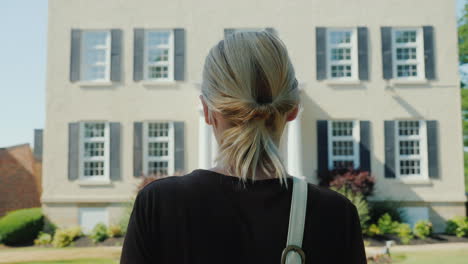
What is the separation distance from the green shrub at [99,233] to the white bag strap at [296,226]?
13.7 meters

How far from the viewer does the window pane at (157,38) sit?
1650 centimetres

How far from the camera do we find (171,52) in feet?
53.5

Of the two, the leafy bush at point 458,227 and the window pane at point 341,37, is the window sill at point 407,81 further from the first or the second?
the leafy bush at point 458,227

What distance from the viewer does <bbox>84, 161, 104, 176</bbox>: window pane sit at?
1594cm

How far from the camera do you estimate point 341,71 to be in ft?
54.4

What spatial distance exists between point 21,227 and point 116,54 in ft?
21.1

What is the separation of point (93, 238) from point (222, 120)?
45.7 feet

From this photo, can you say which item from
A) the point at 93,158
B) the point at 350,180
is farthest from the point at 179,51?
the point at 350,180

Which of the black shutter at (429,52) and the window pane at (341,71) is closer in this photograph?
the black shutter at (429,52)

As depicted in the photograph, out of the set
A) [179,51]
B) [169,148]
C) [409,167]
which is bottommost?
[409,167]

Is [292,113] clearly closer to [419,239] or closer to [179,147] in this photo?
[419,239]

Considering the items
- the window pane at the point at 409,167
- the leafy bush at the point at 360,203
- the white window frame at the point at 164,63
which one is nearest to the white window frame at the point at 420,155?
the window pane at the point at 409,167

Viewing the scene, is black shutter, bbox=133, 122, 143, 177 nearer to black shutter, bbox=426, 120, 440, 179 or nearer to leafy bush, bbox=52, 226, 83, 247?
leafy bush, bbox=52, 226, 83, 247

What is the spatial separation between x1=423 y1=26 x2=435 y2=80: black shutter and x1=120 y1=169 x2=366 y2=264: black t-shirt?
1633cm
